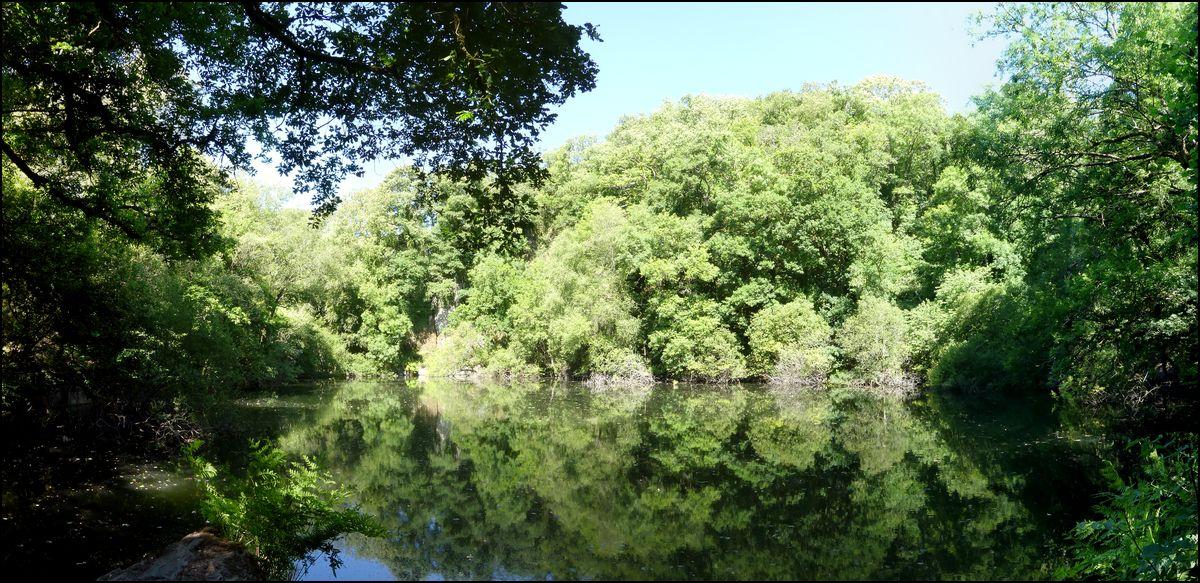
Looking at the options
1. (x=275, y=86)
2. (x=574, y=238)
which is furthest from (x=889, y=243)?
(x=275, y=86)

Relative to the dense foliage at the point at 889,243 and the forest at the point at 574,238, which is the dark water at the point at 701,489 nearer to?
the forest at the point at 574,238

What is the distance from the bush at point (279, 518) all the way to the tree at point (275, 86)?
12.0 ft

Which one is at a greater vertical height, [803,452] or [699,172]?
[699,172]

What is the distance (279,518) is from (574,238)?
29.2 metres

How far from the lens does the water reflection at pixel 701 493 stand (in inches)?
296

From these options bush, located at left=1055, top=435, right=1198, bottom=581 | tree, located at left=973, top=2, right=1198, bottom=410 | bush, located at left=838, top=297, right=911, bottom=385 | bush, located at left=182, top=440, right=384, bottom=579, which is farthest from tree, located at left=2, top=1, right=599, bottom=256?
bush, located at left=838, top=297, right=911, bottom=385

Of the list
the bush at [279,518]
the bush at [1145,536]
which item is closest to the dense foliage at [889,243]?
the bush at [1145,536]

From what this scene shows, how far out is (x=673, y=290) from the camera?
3203 centimetres

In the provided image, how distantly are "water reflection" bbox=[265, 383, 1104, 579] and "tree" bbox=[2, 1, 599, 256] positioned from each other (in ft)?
14.4

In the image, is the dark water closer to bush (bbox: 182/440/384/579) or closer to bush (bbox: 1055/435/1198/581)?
bush (bbox: 182/440/384/579)

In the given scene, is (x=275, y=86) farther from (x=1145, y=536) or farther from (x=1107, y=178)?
(x=1107, y=178)

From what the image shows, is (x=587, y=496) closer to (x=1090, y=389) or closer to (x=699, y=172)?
(x=1090, y=389)

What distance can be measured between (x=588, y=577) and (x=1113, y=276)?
9.84m

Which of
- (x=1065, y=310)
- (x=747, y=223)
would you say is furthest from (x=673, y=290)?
(x=1065, y=310)
